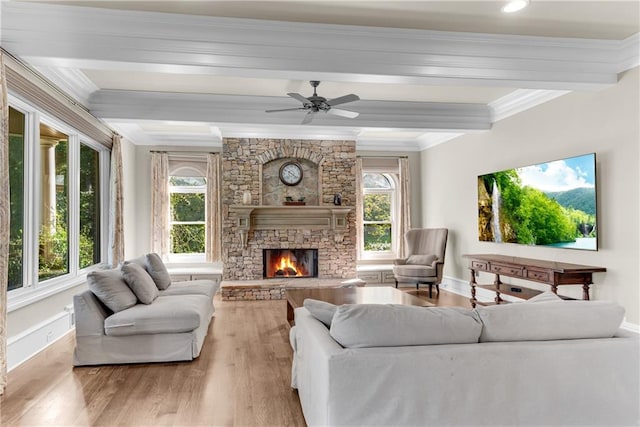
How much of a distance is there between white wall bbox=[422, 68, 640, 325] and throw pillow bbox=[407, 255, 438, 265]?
53cm

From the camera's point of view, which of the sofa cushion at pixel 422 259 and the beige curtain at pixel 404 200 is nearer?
the sofa cushion at pixel 422 259

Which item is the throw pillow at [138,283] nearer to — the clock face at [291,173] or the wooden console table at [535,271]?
the clock face at [291,173]

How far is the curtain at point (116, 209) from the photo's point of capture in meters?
6.13

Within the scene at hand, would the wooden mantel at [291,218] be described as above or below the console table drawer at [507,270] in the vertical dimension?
above

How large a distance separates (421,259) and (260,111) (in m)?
3.62

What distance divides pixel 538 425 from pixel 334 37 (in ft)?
10.2

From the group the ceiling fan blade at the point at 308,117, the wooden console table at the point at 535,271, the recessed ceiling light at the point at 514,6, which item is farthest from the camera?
the ceiling fan blade at the point at 308,117

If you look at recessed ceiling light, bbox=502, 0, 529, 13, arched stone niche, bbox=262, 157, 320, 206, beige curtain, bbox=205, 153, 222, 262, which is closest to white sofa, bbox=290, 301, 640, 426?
recessed ceiling light, bbox=502, 0, 529, 13

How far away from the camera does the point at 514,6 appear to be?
3.20 metres

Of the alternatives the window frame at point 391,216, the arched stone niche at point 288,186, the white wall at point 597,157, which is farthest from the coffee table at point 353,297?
the window frame at point 391,216

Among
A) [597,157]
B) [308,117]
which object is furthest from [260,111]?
[597,157]

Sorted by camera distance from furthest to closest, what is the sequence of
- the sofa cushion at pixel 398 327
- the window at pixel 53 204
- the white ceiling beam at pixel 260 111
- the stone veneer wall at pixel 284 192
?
the stone veneer wall at pixel 284 192 < the white ceiling beam at pixel 260 111 < the window at pixel 53 204 < the sofa cushion at pixel 398 327

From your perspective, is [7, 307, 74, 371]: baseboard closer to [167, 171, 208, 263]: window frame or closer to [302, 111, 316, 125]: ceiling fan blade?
[167, 171, 208, 263]: window frame

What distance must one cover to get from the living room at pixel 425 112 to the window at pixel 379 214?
865 millimetres
